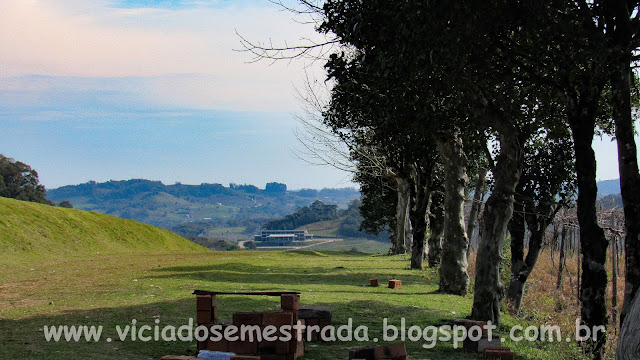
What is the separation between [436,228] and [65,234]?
26820 mm

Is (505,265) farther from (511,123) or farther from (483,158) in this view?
(511,123)

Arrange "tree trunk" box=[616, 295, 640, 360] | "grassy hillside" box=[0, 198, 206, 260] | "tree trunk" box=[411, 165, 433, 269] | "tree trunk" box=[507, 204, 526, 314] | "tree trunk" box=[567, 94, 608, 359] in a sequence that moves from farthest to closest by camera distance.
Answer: "grassy hillside" box=[0, 198, 206, 260]
"tree trunk" box=[411, 165, 433, 269]
"tree trunk" box=[507, 204, 526, 314]
"tree trunk" box=[567, 94, 608, 359]
"tree trunk" box=[616, 295, 640, 360]

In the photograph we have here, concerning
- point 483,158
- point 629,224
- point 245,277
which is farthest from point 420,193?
point 629,224

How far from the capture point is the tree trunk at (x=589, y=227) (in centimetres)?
1272

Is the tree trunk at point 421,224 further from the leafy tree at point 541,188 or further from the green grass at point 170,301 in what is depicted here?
the leafy tree at point 541,188

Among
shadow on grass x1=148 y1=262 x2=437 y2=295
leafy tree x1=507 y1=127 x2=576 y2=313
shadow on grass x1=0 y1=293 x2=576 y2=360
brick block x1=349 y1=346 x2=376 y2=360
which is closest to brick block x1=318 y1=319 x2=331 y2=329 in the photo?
shadow on grass x1=0 y1=293 x2=576 y2=360

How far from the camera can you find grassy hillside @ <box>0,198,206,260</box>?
3897 centimetres

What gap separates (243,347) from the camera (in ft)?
31.8

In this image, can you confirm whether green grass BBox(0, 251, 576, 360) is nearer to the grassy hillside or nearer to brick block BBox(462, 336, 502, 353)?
brick block BBox(462, 336, 502, 353)

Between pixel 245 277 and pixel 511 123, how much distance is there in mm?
14264

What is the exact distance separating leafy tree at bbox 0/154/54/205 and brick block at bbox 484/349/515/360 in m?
86.4

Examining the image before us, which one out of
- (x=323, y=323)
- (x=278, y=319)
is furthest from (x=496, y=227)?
(x=278, y=319)

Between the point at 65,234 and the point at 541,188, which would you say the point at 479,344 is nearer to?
the point at 541,188

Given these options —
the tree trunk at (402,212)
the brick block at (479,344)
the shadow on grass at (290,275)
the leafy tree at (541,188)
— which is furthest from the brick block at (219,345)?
the tree trunk at (402,212)
